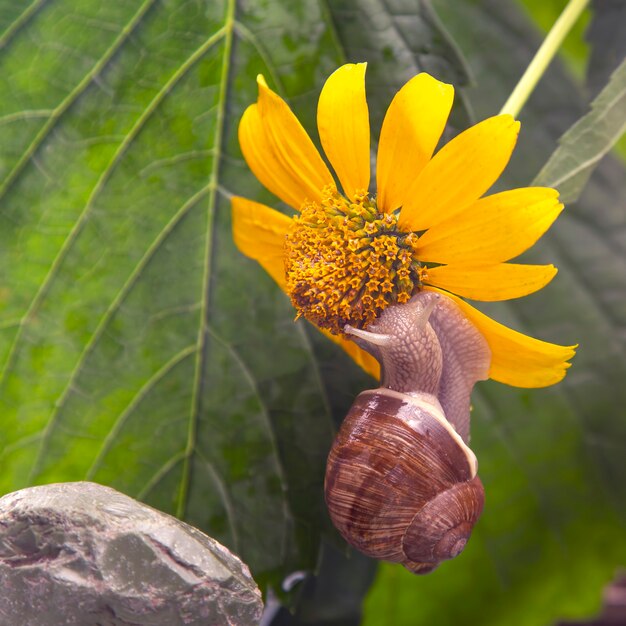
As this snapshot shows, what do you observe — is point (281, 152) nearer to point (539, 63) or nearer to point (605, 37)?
point (539, 63)

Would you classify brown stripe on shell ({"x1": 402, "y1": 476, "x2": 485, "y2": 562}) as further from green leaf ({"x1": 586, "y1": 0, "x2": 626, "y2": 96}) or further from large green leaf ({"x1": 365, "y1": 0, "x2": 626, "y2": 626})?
green leaf ({"x1": 586, "y1": 0, "x2": 626, "y2": 96})

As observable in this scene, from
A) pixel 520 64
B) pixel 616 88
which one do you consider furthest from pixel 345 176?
pixel 520 64

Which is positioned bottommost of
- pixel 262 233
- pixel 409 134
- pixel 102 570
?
pixel 102 570

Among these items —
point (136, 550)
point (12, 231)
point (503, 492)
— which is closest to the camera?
point (136, 550)

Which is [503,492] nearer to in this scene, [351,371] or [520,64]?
[351,371]

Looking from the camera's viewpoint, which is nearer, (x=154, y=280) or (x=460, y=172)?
(x=460, y=172)

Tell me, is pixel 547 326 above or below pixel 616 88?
below

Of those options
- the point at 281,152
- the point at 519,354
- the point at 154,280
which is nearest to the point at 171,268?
the point at 154,280
